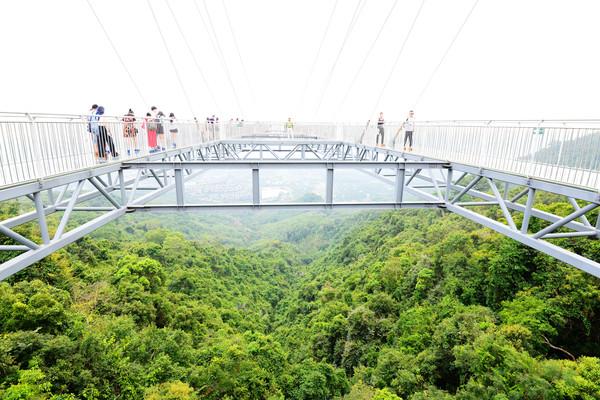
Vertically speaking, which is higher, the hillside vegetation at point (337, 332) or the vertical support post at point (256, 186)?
the vertical support post at point (256, 186)

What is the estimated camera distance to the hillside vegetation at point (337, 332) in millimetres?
10695

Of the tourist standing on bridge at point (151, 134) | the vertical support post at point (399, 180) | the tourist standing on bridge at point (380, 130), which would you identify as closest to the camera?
the vertical support post at point (399, 180)

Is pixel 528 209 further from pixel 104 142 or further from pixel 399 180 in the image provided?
pixel 104 142

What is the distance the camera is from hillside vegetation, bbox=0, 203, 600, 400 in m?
10.7

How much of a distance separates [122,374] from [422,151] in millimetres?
13723

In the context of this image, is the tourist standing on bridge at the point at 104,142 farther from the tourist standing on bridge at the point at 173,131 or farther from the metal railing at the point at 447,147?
the tourist standing on bridge at the point at 173,131

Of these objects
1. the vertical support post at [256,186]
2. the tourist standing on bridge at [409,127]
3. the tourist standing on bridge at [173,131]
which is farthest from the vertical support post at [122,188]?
the tourist standing on bridge at [409,127]

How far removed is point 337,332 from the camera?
24266 mm

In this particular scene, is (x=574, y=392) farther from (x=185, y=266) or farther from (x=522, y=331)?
(x=185, y=266)

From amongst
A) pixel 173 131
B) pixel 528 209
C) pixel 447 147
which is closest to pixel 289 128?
pixel 173 131

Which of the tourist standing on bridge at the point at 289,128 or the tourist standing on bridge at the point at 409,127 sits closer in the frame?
the tourist standing on bridge at the point at 409,127

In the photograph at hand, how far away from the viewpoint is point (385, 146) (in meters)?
15.4

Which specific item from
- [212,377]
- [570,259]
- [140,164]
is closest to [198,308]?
[212,377]

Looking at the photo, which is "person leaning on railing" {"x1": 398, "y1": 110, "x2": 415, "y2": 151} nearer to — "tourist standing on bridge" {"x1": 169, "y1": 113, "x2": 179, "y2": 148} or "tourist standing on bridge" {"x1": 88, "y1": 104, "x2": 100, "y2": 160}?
"tourist standing on bridge" {"x1": 169, "y1": 113, "x2": 179, "y2": 148}
